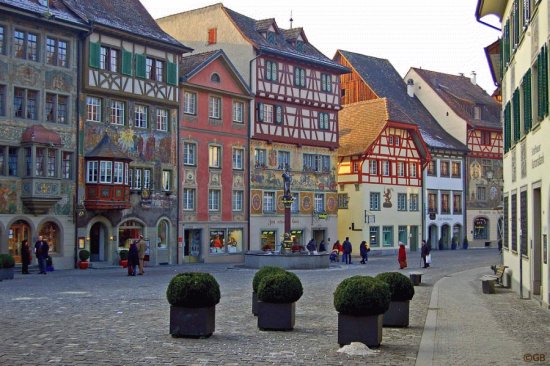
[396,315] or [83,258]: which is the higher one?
[83,258]

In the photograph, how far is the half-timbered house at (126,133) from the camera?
37.3m

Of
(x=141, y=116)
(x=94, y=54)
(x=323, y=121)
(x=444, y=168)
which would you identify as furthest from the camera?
(x=444, y=168)

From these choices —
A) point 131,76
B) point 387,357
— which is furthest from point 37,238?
point 387,357

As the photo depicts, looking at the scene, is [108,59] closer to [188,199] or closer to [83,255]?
[188,199]

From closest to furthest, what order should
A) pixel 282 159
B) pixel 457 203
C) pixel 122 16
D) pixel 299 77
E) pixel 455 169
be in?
1. pixel 122 16
2. pixel 282 159
3. pixel 299 77
4. pixel 455 169
5. pixel 457 203

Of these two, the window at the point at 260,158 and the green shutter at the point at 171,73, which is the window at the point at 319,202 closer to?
the window at the point at 260,158

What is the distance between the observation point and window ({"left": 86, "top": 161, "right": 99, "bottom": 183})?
37250 millimetres

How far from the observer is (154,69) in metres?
41.3

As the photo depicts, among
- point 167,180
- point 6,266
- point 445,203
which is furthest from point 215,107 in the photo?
point 445,203

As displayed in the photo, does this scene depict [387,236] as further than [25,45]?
Yes

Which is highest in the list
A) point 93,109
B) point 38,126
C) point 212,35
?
point 212,35

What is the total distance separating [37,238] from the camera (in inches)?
1377

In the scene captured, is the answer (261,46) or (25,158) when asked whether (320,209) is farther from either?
(25,158)

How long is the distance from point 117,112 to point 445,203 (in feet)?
111
